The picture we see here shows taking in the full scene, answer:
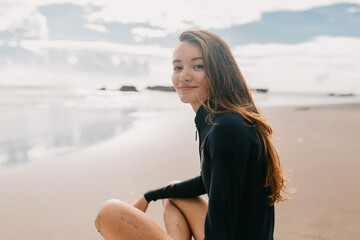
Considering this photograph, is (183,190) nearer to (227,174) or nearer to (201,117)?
(201,117)

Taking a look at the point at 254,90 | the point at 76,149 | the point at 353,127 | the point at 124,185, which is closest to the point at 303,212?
the point at 254,90

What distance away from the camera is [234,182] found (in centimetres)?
134

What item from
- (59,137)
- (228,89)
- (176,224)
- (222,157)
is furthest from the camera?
(59,137)

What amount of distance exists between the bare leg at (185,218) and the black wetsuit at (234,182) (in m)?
0.62

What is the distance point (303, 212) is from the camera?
129 inches

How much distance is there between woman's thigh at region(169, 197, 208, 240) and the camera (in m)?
2.11

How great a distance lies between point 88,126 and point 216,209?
7.60m

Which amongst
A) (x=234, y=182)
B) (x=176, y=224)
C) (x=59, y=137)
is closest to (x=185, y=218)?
(x=176, y=224)

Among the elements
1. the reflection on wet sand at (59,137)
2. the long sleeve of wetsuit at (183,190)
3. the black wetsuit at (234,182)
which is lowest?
the reflection on wet sand at (59,137)

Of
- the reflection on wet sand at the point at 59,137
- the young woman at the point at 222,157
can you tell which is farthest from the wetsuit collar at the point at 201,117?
the reflection on wet sand at the point at 59,137

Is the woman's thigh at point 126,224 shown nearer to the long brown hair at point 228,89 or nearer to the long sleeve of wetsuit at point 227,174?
the long sleeve of wetsuit at point 227,174

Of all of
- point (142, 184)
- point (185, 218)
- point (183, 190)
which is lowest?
point (142, 184)

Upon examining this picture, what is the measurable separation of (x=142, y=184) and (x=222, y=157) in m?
2.95

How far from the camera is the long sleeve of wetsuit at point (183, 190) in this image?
222 centimetres
